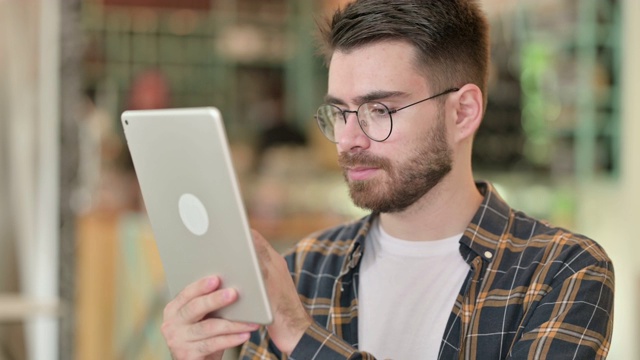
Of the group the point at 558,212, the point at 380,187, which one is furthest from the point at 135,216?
the point at 380,187

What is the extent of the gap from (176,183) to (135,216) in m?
3.29

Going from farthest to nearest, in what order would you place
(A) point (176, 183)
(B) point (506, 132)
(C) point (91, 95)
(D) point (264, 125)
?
(D) point (264, 125), (C) point (91, 95), (B) point (506, 132), (A) point (176, 183)

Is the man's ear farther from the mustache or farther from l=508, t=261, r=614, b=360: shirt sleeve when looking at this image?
l=508, t=261, r=614, b=360: shirt sleeve

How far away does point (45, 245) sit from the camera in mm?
4078

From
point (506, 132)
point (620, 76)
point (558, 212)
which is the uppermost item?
point (620, 76)

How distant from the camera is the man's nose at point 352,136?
62.9 inches

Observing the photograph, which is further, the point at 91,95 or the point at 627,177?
the point at 91,95

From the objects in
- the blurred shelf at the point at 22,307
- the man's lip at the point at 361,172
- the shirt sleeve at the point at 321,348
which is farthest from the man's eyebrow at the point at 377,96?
the blurred shelf at the point at 22,307

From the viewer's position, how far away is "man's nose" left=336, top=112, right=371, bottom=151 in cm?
160

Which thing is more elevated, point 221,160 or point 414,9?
point 414,9

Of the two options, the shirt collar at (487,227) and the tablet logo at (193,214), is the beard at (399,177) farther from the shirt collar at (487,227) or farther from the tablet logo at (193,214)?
the tablet logo at (193,214)

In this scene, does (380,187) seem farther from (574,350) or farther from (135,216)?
(135,216)

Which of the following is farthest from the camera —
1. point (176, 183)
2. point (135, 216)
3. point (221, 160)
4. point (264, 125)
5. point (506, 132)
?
point (264, 125)

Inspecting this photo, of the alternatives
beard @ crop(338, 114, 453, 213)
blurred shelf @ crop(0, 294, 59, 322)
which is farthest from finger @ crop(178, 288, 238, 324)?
blurred shelf @ crop(0, 294, 59, 322)
